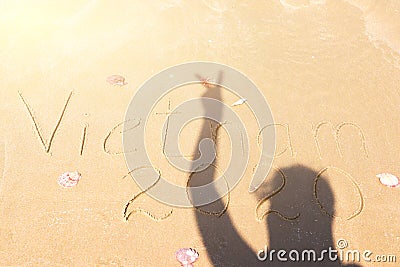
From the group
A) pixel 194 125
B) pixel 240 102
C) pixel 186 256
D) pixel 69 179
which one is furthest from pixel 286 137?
pixel 69 179

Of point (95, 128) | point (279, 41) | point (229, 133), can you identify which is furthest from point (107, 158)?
point (279, 41)

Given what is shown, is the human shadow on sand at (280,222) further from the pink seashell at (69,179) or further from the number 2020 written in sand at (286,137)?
the pink seashell at (69,179)

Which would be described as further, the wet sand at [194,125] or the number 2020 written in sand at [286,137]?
the number 2020 written in sand at [286,137]

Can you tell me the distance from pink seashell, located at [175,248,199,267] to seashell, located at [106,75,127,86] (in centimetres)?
264

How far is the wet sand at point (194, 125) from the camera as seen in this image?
3.49m

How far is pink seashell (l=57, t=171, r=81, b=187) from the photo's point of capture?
3.83 m

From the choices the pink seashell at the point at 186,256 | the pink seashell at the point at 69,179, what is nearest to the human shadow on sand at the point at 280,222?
the pink seashell at the point at 186,256

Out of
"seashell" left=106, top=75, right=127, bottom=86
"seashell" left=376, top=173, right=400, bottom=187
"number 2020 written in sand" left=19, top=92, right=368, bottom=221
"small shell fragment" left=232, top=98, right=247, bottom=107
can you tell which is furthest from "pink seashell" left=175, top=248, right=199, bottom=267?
"seashell" left=106, top=75, right=127, bottom=86

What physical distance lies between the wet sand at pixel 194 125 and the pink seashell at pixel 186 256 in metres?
0.06

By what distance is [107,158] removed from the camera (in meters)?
4.14

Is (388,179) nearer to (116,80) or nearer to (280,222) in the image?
(280,222)

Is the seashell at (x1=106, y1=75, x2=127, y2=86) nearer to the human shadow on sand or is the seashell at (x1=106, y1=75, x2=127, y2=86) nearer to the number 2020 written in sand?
the number 2020 written in sand

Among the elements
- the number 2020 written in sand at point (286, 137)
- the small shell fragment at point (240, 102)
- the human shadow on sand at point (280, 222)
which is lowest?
the human shadow on sand at point (280, 222)

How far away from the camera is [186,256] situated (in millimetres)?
3336
